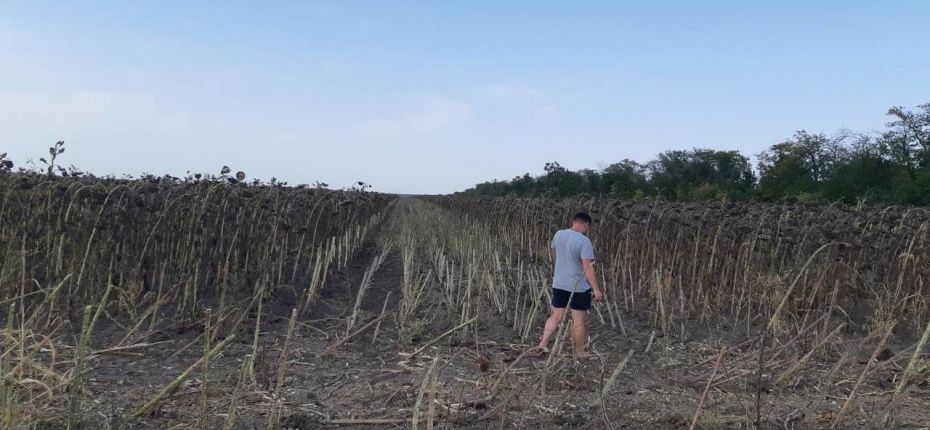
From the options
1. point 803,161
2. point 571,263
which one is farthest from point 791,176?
point 571,263

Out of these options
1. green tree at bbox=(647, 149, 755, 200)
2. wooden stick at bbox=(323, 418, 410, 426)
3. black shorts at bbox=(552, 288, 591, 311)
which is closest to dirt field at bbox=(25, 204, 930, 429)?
wooden stick at bbox=(323, 418, 410, 426)

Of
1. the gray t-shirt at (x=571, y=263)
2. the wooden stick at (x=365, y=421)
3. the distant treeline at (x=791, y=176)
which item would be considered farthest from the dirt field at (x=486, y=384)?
the distant treeline at (x=791, y=176)

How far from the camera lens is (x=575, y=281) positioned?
20.6 ft

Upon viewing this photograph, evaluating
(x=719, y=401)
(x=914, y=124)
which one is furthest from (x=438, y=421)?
(x=914, y=124)

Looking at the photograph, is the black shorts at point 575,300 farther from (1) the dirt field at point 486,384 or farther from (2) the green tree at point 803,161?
(2) the green tree at point 803,161

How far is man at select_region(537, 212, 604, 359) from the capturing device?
6.15m

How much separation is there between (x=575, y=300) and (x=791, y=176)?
5976 cm

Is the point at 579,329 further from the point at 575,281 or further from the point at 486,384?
the point at 486,384

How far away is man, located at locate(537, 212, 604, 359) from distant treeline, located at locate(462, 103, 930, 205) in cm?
2241

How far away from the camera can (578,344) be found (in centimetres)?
620

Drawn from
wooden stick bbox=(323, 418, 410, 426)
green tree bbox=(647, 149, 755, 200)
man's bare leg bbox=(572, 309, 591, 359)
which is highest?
green tree bbox=(647, 149, 755, 200)

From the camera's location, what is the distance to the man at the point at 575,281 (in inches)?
242

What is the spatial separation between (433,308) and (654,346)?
2.71 meters

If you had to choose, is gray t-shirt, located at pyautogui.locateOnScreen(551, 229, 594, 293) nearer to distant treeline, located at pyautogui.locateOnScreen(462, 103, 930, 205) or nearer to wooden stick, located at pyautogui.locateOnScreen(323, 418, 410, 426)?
wooden stick, located at pyautogui.locateOnScreen(323, 418, 410, 426)
